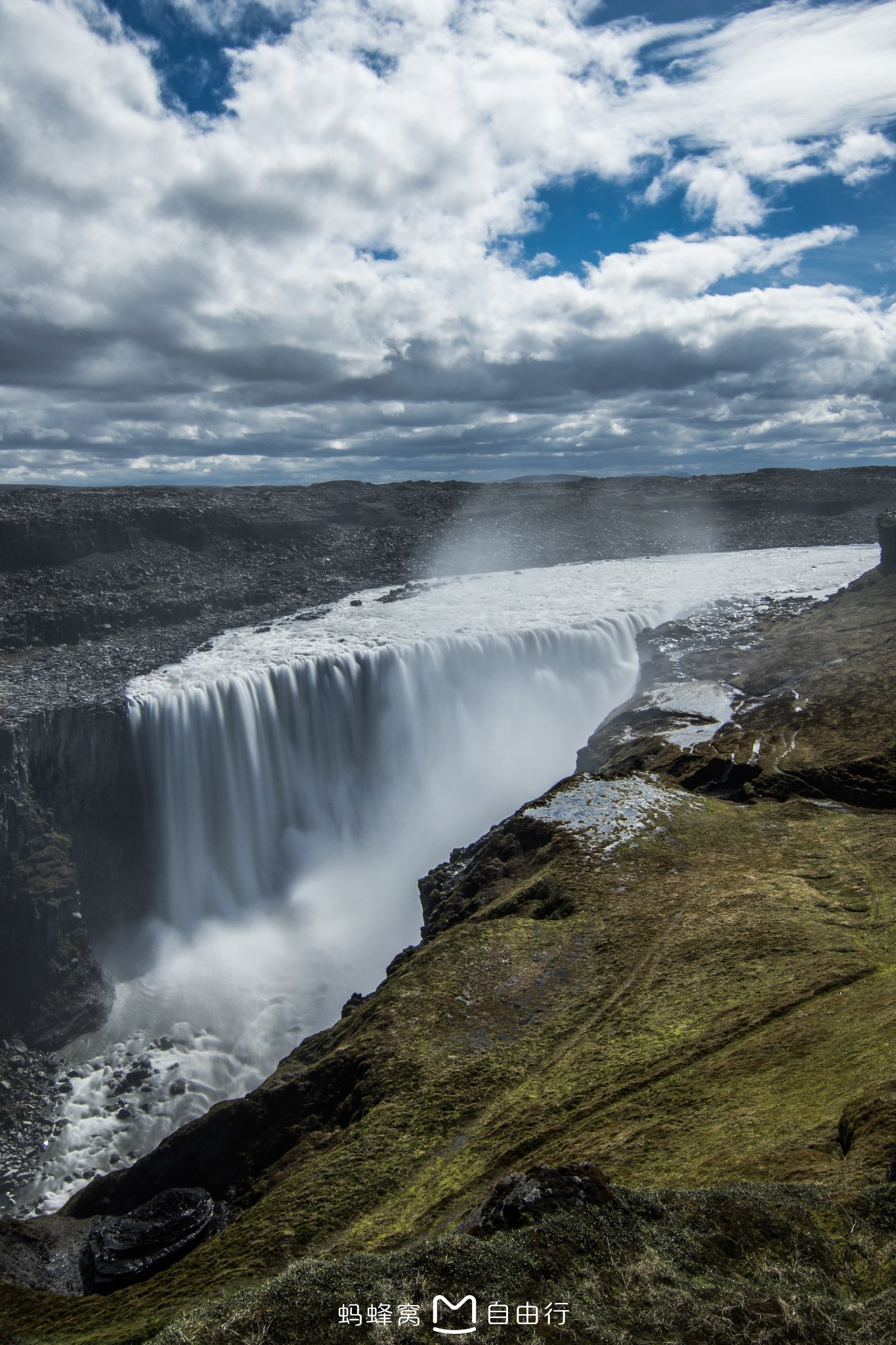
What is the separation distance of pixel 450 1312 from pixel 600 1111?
14.1ft

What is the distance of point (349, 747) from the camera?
39.0 metres

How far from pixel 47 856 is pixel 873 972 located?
2858 cm

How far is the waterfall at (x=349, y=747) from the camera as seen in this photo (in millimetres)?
34125

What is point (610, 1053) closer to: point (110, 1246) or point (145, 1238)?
point (145, 1238)

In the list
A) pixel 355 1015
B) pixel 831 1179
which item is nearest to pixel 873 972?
pixel 831 1179

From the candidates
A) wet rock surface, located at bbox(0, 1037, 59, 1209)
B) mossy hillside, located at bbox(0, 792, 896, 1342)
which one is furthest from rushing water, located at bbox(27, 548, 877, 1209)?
mossy hillside, located at bbox(0, 792, 896, 1342)

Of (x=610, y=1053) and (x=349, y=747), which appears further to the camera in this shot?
(x=349, y=747)

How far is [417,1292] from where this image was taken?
5824 millimetres

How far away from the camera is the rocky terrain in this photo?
19.1 feet

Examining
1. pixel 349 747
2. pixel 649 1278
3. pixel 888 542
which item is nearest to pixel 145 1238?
pixel 649 1278

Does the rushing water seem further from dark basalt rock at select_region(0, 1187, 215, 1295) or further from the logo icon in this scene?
the logo icon

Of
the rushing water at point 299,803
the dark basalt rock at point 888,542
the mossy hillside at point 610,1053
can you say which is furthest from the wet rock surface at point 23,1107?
the dark basalt rock at point 888,542

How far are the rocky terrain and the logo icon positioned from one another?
0.27 ft

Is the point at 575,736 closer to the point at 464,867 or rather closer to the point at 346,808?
the point at 346,808
